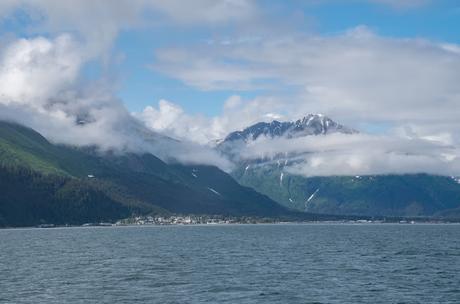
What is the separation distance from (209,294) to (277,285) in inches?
554

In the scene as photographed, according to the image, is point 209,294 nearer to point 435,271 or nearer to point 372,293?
point 372,293

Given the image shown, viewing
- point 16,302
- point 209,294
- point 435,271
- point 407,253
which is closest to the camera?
point 16,302

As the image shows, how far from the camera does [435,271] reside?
123438mm

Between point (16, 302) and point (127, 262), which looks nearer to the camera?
point (16, 302)

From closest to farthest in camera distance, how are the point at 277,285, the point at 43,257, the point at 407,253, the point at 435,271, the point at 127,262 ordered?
the point at 277,285, the point at 435,271, the point at 127,262, the point at 43,257, the point at 407,253

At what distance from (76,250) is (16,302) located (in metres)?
94.2

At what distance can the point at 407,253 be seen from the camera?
556 feet

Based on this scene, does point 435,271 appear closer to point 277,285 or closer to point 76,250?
point 277,285

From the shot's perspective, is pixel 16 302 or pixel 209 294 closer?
pixel 16 302

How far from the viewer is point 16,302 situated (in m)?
85.8

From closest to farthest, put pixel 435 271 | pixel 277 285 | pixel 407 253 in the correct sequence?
pixel 277 285
pixel 435 271
pixel 407 253

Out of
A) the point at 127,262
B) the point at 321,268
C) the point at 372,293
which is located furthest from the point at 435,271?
the point at 127,262

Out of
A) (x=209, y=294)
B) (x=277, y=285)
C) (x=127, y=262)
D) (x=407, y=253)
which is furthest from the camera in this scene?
(x=407, y=253)

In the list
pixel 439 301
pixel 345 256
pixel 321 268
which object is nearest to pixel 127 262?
pixel 321 268
